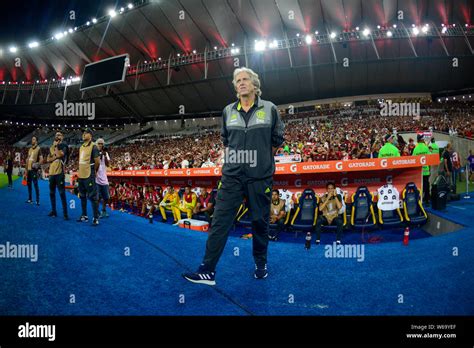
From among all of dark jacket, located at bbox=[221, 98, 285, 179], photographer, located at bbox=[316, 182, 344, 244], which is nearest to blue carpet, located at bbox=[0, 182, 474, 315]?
dark jacket, located at bbox=[221, 98, 285, 179]

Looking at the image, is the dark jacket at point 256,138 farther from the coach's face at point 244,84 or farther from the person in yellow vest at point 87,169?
the person in yellow vest at point 87,169

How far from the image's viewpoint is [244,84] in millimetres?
2615

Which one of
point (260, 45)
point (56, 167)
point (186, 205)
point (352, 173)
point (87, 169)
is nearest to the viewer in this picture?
point (87, 169)

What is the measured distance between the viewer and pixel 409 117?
24.4 m

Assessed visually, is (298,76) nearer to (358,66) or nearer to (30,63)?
(358,66)

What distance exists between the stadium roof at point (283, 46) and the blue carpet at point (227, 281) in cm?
2914

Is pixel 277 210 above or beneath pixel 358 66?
beneath

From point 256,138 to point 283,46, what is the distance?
30.0 metres

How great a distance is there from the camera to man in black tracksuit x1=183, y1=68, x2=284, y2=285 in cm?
251

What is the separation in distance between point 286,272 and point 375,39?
31784mm

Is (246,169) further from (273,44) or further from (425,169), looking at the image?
(273,44)

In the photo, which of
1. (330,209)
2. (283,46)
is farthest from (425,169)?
(283,46)
